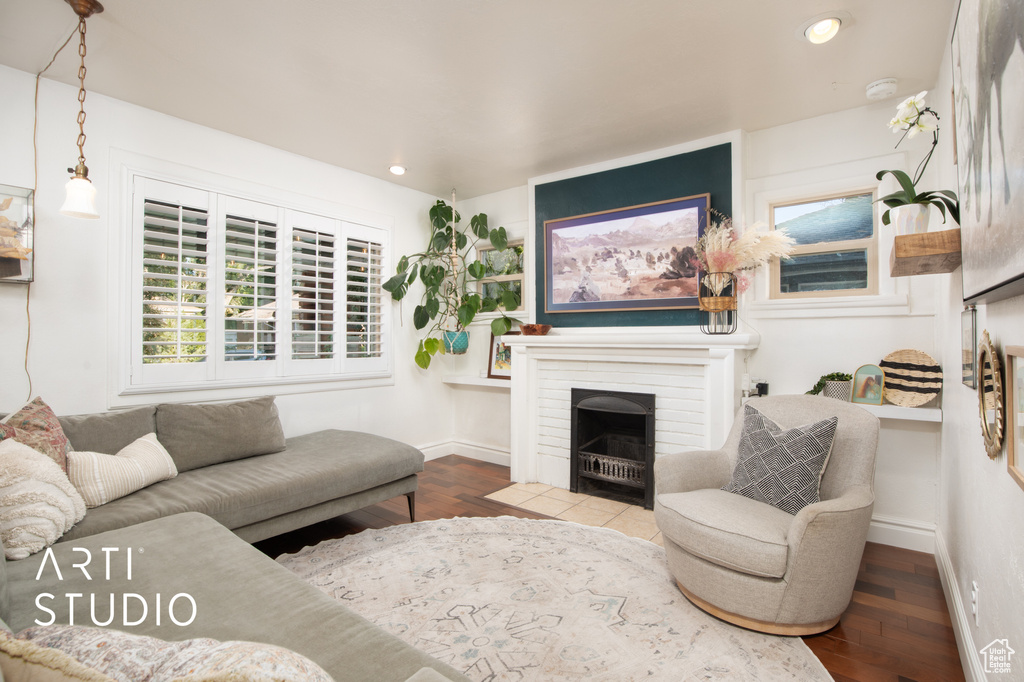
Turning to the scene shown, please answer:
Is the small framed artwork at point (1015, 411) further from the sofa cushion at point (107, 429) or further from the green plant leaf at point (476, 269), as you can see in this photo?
the green plant leaf at point (476, 269)

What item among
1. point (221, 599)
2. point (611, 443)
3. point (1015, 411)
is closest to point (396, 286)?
point (611, 443)

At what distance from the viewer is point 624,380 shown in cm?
373

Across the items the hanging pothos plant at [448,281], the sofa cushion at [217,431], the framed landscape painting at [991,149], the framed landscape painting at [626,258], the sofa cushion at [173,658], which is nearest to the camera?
the sofa cushion at [173,658]

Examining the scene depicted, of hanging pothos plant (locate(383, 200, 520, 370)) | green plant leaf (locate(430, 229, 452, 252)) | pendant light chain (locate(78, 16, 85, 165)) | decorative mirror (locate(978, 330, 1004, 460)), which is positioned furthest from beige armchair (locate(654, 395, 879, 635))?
pendant light chain (locate(78, 16, 85, 165))

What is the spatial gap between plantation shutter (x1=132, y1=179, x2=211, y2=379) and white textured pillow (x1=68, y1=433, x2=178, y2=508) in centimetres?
66

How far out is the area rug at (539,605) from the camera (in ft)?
5.93

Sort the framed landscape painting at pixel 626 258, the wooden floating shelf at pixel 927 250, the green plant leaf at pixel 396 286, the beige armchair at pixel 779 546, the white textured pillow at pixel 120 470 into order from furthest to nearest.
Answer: the green plant leaf at pixel 396 286, the framed landscape painting at pixel 626 258, the white textured pillow at pixel 120 470, the beige armchair at pixel 779 546, the wooden floating shelf at pixel 927 250

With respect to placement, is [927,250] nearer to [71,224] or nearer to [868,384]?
[868,384]

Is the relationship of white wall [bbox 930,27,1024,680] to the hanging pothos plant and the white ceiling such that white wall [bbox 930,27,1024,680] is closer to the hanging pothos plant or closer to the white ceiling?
the white ceiling

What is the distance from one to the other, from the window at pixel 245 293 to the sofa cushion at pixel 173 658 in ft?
9.59

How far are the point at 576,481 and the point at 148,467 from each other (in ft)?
9.25

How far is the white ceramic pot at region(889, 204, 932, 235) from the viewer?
1.87 metres

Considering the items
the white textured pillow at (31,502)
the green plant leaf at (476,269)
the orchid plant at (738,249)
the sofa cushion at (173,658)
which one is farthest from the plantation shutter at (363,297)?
the sofa cushion at (173,658)

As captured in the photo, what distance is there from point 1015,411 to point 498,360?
389cm
